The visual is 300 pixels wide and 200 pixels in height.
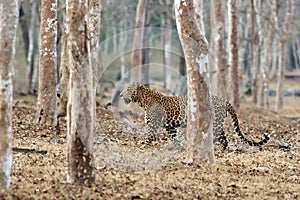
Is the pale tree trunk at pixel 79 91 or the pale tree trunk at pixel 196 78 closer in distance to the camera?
the pale tree trunk at pixel 79 91

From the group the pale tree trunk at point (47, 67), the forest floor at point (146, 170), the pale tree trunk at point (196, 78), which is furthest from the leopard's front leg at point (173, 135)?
the pale tree trunk at point (47, 67)

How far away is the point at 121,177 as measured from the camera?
1029cm

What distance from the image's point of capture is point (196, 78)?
11156 millimetres

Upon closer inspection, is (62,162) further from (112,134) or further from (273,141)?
(273,141)

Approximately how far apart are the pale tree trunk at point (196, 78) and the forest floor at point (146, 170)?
483 millimetres

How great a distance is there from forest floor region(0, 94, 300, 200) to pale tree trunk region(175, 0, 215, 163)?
1.58 ft

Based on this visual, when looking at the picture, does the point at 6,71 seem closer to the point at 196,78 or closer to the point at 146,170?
the point at 146,170

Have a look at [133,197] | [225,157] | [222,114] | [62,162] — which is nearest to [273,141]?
[222,114]

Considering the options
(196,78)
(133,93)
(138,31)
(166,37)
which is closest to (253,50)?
(138,31)

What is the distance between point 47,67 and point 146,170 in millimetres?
6735

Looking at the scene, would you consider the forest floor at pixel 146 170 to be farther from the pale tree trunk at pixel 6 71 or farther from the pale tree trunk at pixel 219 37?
the pale tree trunk at pixel 219 37

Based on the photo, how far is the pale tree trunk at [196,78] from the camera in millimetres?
11055

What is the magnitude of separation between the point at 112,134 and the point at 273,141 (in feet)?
14.5

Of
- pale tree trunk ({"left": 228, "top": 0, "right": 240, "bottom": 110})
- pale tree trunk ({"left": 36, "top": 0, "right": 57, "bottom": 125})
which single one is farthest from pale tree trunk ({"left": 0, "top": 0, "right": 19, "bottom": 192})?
pale tree trunk ({"left": 228, "top": 0, "right": 240, "bottom": 110})
